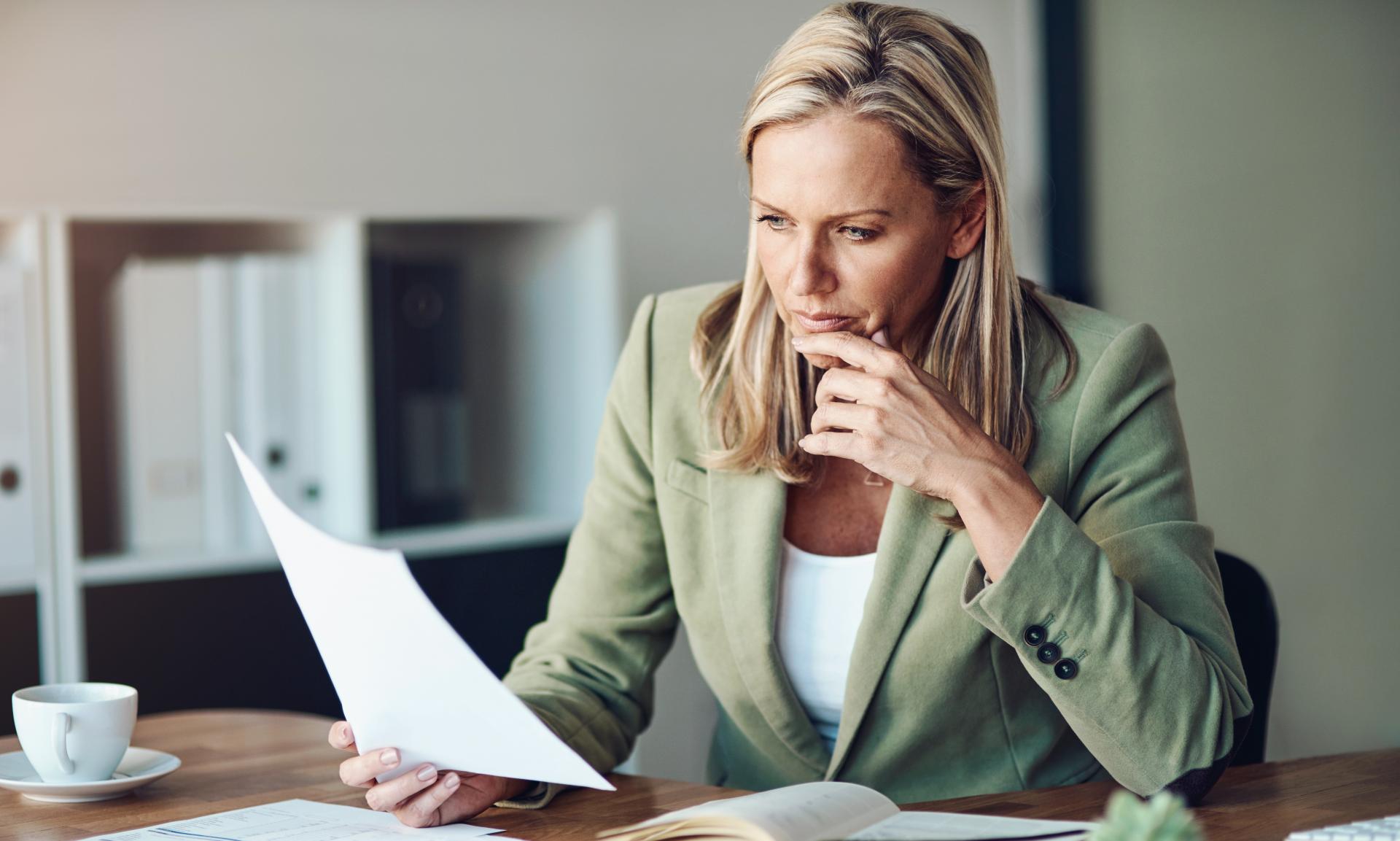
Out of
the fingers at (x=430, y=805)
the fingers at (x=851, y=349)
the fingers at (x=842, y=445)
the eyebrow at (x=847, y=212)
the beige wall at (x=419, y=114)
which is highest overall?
the beige wall at (x=419, y=114)

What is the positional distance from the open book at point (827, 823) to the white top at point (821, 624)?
376 mm

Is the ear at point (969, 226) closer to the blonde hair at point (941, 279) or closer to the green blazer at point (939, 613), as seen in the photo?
the blonde hair at point (941, 279)

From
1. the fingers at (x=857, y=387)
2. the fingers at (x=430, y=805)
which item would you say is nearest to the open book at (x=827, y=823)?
the fingers at (x=430, y=805)

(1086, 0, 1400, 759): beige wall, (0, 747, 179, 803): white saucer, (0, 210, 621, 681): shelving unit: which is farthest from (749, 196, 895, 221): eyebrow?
(1086, 0, 1400, 759): beige wall

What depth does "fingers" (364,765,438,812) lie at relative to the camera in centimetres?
105

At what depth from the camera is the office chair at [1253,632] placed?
1.39 metres

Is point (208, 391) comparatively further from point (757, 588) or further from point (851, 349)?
point (851, 349)

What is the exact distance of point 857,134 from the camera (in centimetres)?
123

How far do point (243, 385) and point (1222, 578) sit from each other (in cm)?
155

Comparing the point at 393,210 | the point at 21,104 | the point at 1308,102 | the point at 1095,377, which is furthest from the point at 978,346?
the point at 1308,102

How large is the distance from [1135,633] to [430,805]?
0.58 meters

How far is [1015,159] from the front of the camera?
3541 mm

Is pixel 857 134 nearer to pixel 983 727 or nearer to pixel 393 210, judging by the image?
pixel 983 727

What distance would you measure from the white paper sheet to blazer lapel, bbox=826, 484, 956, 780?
0.41m
